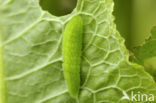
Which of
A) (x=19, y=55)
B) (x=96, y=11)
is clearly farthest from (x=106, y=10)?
(x=19, y=55)

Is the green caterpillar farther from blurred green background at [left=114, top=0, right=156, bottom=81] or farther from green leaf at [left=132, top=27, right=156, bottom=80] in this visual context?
blurred green background at [left=114, top=0, right=156, bottom=81]

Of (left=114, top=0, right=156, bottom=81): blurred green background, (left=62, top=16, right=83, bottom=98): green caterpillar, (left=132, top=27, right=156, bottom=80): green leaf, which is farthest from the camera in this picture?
(left=114, top=0, right=156, bottom=81): blurred green background

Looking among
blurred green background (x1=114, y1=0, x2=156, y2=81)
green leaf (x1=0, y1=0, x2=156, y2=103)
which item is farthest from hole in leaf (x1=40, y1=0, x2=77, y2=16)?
blurred green background (x1=114, y1=0, x2=156, y2=81)

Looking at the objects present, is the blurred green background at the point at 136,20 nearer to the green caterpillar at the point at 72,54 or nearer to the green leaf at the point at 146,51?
the green leaf at the point at 146,51

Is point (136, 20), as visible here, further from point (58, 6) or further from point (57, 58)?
point (57, 58)

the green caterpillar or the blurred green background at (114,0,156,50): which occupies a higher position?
the green caterpillar

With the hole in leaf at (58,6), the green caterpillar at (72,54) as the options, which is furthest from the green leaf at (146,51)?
the hole in leaf at (58,6)
